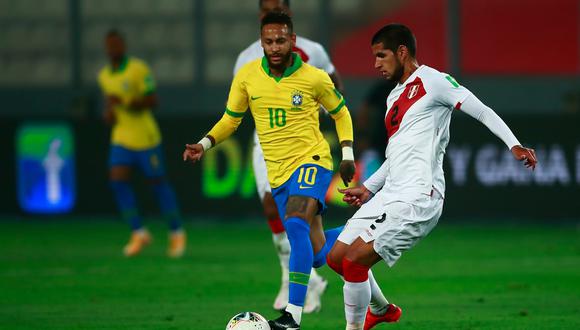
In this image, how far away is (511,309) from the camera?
32.7 ft

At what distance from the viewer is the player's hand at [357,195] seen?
26.8ft

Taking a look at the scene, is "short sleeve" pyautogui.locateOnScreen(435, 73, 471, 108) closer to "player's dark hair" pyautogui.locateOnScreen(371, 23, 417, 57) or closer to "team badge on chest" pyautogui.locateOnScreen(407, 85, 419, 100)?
"team badge on chest" pyautogui.locateOnScreen(407, 85, 419, 100)

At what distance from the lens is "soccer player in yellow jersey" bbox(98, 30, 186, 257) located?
14.7 m

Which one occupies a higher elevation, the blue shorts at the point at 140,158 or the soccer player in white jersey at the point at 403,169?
the soccer player in white jersey at the point at 403,169

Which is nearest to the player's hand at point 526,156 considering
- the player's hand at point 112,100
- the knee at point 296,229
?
the knee at point 296,229

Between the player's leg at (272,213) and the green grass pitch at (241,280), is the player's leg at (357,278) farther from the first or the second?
the player's leg at (272,213)

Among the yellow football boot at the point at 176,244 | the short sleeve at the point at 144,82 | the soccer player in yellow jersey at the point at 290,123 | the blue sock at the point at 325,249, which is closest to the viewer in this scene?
the soccer player in yellow jersey at the point at 290,123

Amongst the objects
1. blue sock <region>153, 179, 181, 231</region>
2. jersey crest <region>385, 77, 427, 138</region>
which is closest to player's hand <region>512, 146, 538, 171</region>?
jersey crest <region>385, 77, 427, 138</region>

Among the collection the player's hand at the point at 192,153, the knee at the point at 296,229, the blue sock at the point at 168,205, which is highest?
the player's hand at the point at 192,153

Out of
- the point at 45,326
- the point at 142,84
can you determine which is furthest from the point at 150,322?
the point at 142,84

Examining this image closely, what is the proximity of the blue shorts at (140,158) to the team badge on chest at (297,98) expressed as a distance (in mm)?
5985

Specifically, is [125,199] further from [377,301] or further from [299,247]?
[377,301]

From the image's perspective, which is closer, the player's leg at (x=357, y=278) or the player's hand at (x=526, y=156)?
the player's hand at (x=526, y=156)

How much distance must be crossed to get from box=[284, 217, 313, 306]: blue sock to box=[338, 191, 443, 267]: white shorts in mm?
706
